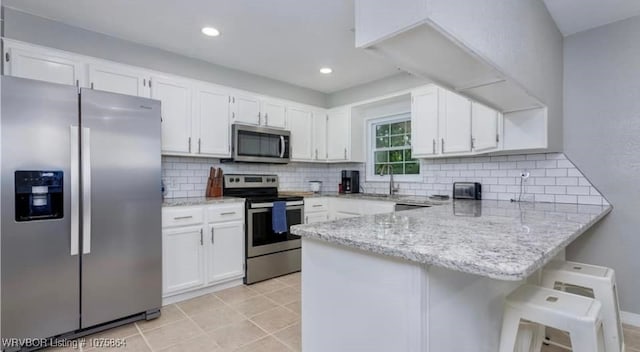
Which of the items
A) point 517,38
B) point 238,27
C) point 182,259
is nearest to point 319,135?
point 238,27

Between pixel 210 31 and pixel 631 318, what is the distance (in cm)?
413

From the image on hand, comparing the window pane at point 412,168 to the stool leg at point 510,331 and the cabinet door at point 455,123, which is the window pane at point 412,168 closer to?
the cabinet door at point 455,123

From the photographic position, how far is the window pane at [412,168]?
12.6 feet

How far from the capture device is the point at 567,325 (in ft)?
3.62

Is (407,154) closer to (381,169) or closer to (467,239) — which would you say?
(381,169)

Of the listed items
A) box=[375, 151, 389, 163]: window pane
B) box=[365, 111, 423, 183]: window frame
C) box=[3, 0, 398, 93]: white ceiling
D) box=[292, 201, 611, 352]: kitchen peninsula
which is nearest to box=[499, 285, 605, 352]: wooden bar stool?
box=[292, 201, 611, 352]: kitchen peninsula

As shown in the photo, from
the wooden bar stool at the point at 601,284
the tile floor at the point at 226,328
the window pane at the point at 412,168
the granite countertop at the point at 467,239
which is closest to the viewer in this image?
the granite countertop at the point at 467,239

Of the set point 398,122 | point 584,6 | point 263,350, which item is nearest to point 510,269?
point 263,350

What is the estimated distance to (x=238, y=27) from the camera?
8.55 feet

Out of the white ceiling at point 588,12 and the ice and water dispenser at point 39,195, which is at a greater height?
the white ceiling at point 588,12

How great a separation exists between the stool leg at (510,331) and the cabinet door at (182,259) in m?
2.49

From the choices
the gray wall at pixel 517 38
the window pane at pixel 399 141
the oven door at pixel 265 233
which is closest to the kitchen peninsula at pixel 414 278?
the gray wall at pixel 517 38

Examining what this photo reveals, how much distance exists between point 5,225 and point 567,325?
2922 mm

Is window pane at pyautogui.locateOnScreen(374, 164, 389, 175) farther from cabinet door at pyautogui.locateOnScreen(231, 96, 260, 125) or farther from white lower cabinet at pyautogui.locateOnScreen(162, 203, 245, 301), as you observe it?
white lower cabinet at pyautogui.locateOnScreen(162, 203, 245, 301)
